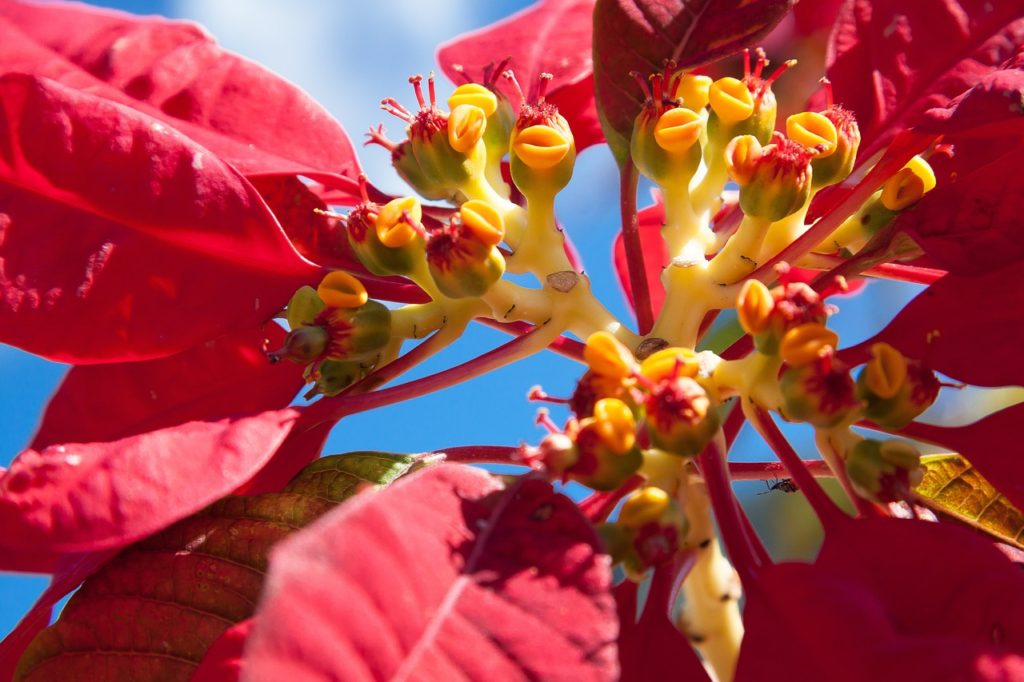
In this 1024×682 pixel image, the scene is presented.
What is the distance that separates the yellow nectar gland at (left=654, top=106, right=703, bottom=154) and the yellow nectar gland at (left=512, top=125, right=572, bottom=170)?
0.07 m

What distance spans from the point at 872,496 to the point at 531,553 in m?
0.24

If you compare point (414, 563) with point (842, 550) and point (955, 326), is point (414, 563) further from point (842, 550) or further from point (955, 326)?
point (955, 326)

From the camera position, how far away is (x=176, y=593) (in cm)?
75

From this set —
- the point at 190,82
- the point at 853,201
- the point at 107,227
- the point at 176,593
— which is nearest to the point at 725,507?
the point at 853,201

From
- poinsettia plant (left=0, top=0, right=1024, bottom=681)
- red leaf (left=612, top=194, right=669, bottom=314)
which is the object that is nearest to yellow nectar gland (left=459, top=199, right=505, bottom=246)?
poinsettia plant (left=0, top=0, right=1024, bottom=681)

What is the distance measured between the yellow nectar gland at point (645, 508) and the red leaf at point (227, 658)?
0.23 meters

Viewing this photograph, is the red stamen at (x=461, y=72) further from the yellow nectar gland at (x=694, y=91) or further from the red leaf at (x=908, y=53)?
the red leaf at (x=908, y=53)

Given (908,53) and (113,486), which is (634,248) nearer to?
(908,53)

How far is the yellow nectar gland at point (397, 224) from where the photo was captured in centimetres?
83

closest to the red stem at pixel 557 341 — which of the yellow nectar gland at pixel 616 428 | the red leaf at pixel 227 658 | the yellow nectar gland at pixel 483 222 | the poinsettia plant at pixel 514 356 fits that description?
the poinsettia plant at pixel 514 356

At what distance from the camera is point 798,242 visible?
0.84 meters

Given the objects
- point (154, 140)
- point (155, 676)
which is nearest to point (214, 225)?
point (154, 140)

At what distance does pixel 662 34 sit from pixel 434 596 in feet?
1.64

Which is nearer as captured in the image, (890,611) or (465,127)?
(890,611)
